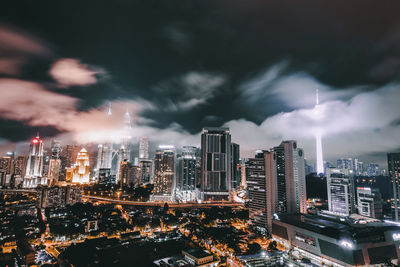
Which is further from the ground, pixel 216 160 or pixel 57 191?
pixel 216 160

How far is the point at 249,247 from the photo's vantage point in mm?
15844

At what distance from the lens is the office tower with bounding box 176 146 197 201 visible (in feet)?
130

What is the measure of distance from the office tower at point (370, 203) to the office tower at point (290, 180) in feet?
22.2

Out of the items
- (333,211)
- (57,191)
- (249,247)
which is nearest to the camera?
Result: (249,247)

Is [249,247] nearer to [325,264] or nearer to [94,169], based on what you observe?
[325,264]

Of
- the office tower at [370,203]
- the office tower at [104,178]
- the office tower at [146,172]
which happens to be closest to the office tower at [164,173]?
the office tower at [146,172]

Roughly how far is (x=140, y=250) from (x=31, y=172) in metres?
38.4

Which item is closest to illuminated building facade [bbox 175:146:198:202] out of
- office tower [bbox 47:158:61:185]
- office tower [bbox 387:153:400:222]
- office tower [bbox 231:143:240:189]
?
office tower [bbox 231:143:240:189]

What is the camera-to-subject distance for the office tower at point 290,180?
21.8 m

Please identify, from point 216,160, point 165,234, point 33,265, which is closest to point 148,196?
point 216,160

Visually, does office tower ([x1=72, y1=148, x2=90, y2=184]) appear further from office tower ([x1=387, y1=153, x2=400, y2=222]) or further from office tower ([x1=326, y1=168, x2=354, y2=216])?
office tower ([x1=387, y1=153, x2=400, y2=222])

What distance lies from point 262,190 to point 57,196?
25656 millimetres

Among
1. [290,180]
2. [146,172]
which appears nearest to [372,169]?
[290,180]

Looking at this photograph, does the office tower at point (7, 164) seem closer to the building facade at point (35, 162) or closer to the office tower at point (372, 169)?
the building facade at point (35, 162)
